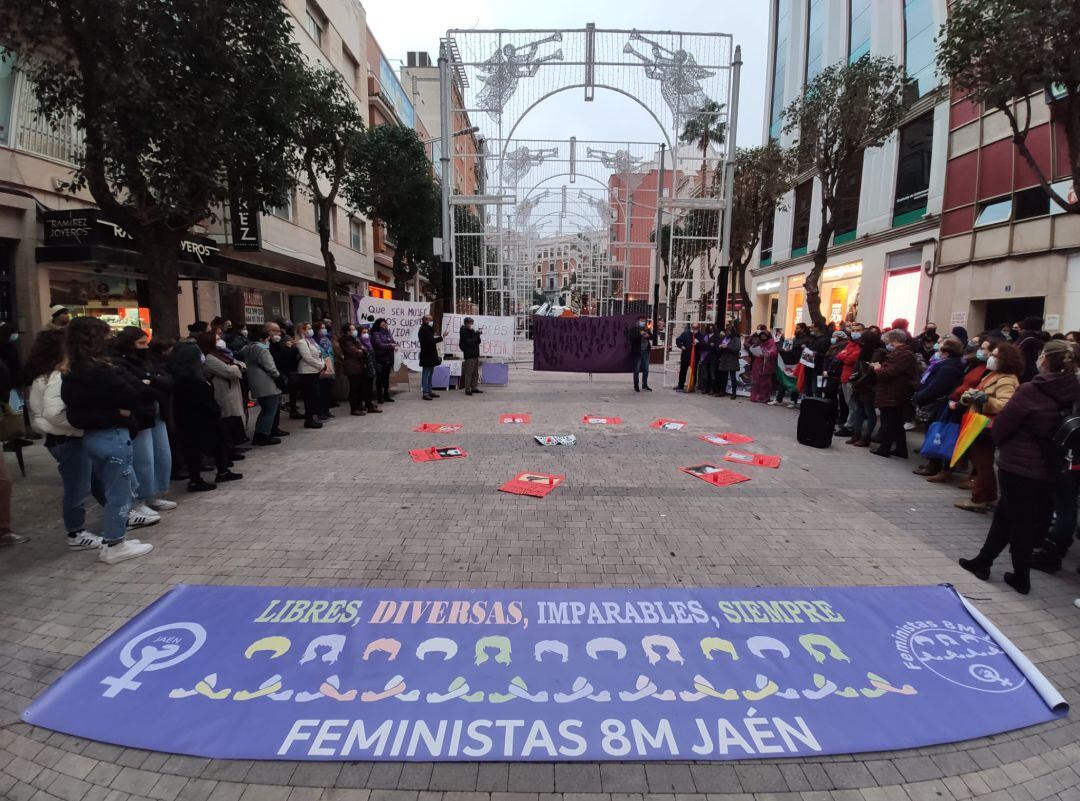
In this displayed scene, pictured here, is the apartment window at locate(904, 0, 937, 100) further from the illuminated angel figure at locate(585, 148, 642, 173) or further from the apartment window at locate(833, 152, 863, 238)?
the illuminated angel figure at locate(585, 148, 642, 173)

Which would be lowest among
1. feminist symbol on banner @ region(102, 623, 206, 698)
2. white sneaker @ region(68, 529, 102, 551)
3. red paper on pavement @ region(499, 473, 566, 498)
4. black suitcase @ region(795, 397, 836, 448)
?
feminist symbol on banner @ region(102, 623, 206, 698)

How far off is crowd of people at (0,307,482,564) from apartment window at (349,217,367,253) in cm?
1961

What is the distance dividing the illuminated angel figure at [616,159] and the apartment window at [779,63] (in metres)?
12.3

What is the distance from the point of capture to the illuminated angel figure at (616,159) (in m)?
20.1

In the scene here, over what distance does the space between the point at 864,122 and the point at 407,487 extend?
14343 mm

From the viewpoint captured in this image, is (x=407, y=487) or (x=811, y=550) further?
(x=407, y=487)

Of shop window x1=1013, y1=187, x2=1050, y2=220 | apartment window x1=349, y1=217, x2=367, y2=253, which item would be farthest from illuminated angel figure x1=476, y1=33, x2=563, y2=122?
apartment window x1=349, y1=217, x2=367, y2=253

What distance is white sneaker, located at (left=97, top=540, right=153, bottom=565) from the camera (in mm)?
4371

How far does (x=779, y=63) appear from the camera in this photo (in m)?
29.4

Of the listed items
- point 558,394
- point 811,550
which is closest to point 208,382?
point 811,550

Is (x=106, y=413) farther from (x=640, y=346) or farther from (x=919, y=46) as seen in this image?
(x=919, y=46)

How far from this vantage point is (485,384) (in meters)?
14.9

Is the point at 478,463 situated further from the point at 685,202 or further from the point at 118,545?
the point at 685,202

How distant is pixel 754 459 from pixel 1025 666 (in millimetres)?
4487
